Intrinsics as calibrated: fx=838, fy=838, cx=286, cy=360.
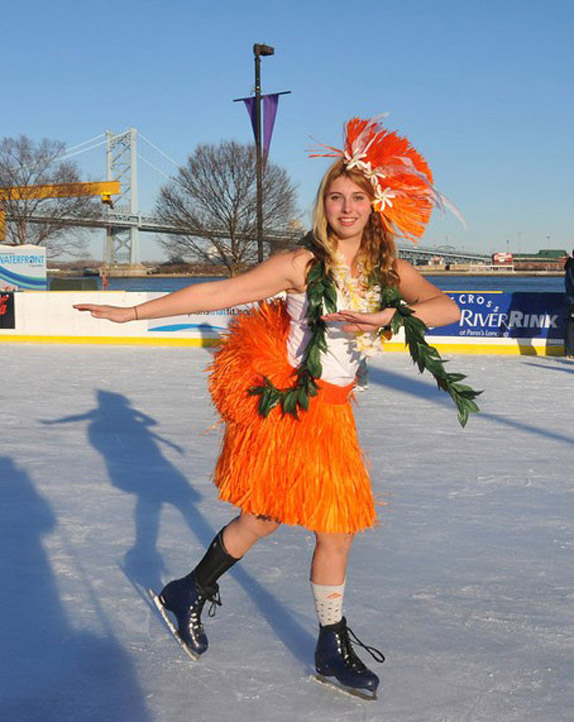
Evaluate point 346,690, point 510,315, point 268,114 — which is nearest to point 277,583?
point 346,690

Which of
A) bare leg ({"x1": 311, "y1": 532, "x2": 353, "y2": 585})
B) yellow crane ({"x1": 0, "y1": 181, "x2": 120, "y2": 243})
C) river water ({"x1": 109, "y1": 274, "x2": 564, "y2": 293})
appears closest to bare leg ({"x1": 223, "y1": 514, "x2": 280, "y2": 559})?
bare leg ({"x1": 311, "y1": 532, "x2": 353, "y2": 585})

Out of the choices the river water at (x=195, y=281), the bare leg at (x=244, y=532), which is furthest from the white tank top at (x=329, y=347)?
the river water at (x=195, y=281)

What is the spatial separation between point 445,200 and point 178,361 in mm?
9862

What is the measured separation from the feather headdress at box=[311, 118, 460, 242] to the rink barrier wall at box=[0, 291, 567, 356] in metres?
10.9

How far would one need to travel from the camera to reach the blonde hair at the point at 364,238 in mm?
2373

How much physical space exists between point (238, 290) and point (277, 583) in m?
1.41

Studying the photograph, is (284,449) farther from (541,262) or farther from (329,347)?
(541,262)

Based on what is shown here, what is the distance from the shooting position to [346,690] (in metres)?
2.38

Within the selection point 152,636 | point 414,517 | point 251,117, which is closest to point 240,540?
point 152,636

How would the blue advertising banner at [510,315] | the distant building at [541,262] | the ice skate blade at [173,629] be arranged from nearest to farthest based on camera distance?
the ice skate blade at [173,629] → the blue advertising banner at [510,315] → the distant building at [541,262]

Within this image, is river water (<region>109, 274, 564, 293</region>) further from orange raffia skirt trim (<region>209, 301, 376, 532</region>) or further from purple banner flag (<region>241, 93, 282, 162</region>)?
orange raffia skirt trim (<region>209, 301, 376, 532</region>)

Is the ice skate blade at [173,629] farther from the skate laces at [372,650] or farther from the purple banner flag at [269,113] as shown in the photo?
the purple banner flag at [269,113]

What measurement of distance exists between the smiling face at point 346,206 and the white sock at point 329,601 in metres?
1.01

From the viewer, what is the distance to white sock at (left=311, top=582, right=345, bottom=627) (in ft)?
7.95
